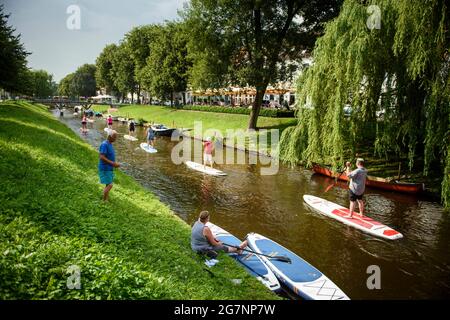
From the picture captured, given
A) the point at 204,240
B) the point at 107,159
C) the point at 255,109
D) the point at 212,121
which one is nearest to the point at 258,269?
the point at 204,240

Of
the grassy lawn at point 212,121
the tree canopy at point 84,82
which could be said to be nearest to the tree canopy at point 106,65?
the tree canopy at point 84,82

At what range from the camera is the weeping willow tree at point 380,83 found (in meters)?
14.4

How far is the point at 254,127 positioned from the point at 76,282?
109ft

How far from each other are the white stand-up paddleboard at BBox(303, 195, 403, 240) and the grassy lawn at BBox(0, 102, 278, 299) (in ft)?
22.5

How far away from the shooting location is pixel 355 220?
1402 centimetres

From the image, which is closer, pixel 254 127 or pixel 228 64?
pixel 228 64

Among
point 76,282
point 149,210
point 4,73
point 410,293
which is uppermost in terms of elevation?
point 4,73

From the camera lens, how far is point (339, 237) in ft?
42.7

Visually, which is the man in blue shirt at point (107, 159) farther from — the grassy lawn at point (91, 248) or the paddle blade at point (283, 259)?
the paddle blade at point (283, 259)

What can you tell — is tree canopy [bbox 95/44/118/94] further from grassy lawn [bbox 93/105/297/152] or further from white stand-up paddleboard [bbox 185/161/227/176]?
white stand-up paddleboard [bbox 185/161/227/176]

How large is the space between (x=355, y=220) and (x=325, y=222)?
1.26 meters

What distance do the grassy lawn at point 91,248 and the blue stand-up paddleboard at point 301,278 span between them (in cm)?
112

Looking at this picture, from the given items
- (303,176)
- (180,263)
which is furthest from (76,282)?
(303,176)

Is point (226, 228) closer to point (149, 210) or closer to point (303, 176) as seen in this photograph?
point (149, 210)
